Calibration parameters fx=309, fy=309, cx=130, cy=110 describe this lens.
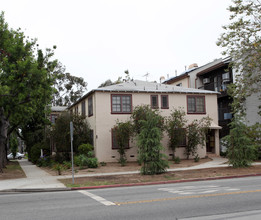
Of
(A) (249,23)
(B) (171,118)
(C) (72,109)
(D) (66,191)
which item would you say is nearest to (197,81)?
(B) (171,118)

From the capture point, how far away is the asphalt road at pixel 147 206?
7.50 metres

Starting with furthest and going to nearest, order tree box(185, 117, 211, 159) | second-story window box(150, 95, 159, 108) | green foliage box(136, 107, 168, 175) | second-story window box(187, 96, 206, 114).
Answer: second-story window box(187, 96, 206, 114) → second-story window box(150, 95, 159, 108) → tree box(185, 117, 211, 159) → green foliage box(136, 107, 168, 175)

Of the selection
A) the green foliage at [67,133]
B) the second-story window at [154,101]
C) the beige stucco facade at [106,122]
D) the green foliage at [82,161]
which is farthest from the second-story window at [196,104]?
the green foliage at [82,161]

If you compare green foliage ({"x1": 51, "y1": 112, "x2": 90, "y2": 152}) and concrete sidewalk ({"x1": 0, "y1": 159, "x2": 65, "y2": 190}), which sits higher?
green foliage ({"x1": 51, "y1": 112, "x2": 90, "y2": 152})

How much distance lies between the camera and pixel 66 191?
1301cm

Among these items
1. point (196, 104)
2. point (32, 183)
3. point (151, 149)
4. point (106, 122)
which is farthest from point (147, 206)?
point (196, 104)

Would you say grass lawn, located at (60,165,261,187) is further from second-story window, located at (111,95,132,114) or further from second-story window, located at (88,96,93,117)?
second-story window, located at (88,96,93,117)

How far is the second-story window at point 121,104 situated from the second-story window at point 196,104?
214 inches

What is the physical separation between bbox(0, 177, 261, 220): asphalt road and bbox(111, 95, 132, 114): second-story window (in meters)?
14.0

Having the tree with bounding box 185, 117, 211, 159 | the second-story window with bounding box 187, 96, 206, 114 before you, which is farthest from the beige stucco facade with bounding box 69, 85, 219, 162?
the second-story window with bounding box 187, 96, 206, 114

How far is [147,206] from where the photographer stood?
859 centimetres

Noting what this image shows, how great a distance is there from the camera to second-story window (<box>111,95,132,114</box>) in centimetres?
2456

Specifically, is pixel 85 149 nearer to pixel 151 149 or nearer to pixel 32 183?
pixel 151 149

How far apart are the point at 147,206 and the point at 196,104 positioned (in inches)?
→ 760
